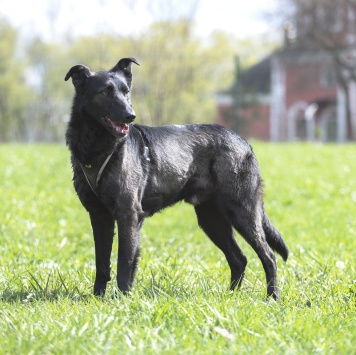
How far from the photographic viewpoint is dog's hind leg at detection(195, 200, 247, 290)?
5570mm

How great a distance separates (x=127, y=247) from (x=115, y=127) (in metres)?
0.83

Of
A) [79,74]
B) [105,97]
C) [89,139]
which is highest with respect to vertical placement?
[79,74]

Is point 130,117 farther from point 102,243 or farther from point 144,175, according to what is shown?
point 102,243

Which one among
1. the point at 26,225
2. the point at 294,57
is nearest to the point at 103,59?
the point at 294,57

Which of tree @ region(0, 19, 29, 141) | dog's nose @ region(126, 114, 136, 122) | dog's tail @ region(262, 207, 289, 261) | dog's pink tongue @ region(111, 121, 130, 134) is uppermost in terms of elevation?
tree @ region(0, 19, 29, 141)

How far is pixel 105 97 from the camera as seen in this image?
15.3 feet

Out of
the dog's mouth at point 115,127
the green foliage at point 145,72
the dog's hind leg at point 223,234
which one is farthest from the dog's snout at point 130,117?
the green foliage at point 145,72

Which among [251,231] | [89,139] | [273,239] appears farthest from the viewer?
[273,239]

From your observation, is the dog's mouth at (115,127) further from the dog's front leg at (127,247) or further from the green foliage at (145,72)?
the green foliage at (145,72)

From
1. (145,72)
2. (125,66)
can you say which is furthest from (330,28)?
(125,66)

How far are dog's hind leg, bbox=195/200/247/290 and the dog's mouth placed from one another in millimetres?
1175

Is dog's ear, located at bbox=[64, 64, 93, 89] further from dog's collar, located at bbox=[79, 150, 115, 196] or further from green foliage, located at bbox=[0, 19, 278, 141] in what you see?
green foliage, located at bbox=[0, 19, 278, 141]

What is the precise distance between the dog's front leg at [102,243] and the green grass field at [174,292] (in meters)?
0.10

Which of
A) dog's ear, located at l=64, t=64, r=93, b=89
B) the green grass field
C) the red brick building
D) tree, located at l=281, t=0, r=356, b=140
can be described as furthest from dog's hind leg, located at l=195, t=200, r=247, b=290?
tree, located at l=281, t=0, r=356, b=140
